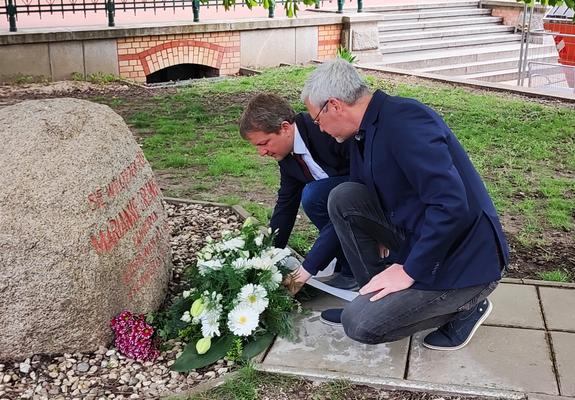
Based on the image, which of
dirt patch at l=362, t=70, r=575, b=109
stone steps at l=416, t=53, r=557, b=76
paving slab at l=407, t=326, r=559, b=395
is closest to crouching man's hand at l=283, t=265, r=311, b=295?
paving slab at l=407, t=326, r=559, b=395

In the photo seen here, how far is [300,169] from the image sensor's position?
156 inches

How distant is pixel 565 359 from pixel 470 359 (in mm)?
435

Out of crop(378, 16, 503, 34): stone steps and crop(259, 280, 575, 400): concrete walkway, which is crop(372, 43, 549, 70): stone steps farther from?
crop(259, 280, 575, 400): concrete walkway

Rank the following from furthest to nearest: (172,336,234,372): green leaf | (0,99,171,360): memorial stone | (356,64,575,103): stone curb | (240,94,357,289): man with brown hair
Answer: (356,64,575,103): stone curb < (240,94,357,289): man with brown hair < (172,336,234,372): green leaf < (0,99,171,360): memorial stone

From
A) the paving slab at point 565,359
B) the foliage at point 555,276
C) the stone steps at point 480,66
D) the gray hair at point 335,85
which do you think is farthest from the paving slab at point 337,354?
the stone steps at point 480,66

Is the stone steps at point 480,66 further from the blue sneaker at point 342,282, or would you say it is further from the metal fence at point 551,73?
the blue sneaker at point 342,282

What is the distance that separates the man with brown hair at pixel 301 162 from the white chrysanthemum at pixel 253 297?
0.34 meters

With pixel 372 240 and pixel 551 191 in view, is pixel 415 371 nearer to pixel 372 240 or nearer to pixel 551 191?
pixel 372 240

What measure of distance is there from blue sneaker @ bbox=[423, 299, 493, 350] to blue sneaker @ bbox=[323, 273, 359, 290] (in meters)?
0.67

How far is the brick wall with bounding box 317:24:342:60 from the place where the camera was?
1315 centimetres

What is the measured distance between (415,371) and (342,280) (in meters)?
0.94

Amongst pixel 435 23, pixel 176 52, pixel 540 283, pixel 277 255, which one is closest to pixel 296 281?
pixel 277 255

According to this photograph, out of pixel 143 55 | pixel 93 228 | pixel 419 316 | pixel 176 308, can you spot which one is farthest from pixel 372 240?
pixel 143 55

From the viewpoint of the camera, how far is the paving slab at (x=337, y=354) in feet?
11.3
